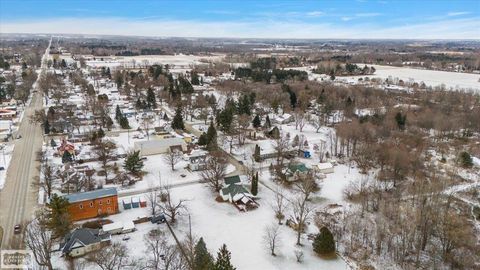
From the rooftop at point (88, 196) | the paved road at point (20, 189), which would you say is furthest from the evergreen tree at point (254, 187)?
the paved road at point (20, 189)

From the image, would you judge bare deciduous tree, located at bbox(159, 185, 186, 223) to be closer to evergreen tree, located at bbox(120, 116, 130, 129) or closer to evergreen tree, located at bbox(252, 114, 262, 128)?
evergreen tree, located at bbox(120, 116, 130, 129)

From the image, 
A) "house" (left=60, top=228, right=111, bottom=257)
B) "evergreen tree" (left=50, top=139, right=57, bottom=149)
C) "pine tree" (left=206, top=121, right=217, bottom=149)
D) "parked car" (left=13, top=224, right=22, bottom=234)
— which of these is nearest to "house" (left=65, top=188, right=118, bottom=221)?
"parked car" (left=13, top=224, right=22, bottom=234)

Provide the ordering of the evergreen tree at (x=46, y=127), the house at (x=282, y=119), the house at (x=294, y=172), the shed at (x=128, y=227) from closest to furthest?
1. the shed at (x=128, y=227)
2. the house at (x=294, y=172)
3. the evergreen tree at (x=46, y=127)
4. the house at (x=282, y=119)

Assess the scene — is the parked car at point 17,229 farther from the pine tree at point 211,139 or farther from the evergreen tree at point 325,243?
the pine tree at point 211,139

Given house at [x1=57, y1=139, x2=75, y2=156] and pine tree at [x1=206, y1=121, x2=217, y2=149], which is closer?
house at [x1=57, y1=139, x2=75, y2=156]

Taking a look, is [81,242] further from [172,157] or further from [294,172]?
[294,172]

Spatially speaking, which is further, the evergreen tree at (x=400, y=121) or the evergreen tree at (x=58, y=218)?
the evergreen tree at (x=400, y=121)

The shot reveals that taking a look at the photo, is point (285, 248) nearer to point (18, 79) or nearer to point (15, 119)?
point (15, 119)
